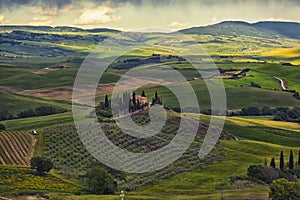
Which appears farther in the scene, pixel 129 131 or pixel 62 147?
pixel 129 131

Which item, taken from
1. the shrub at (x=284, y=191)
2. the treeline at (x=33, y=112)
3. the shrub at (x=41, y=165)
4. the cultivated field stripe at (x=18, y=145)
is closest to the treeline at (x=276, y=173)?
the shrub at (x=284, y=191)

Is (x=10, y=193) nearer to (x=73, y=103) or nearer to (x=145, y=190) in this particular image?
(x=145, y=190)

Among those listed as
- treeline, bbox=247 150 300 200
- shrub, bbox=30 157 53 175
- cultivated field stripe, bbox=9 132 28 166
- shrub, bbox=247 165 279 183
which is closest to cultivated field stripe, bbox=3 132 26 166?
cultivated field stripe, bbox=9 132 28 166

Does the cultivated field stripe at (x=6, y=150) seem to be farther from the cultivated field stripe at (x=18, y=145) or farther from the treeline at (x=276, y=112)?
the treeline at (x=276, y=112)

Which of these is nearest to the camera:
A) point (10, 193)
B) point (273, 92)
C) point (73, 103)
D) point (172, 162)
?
point (10, 193)

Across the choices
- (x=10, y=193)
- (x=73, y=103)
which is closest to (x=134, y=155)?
(x=10, y=193)

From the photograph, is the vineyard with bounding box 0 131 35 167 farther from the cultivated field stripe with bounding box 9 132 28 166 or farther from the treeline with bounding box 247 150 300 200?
the treeline with bounding box 247 150 300 200

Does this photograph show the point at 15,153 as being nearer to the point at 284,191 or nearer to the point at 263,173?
the point at 263,173
